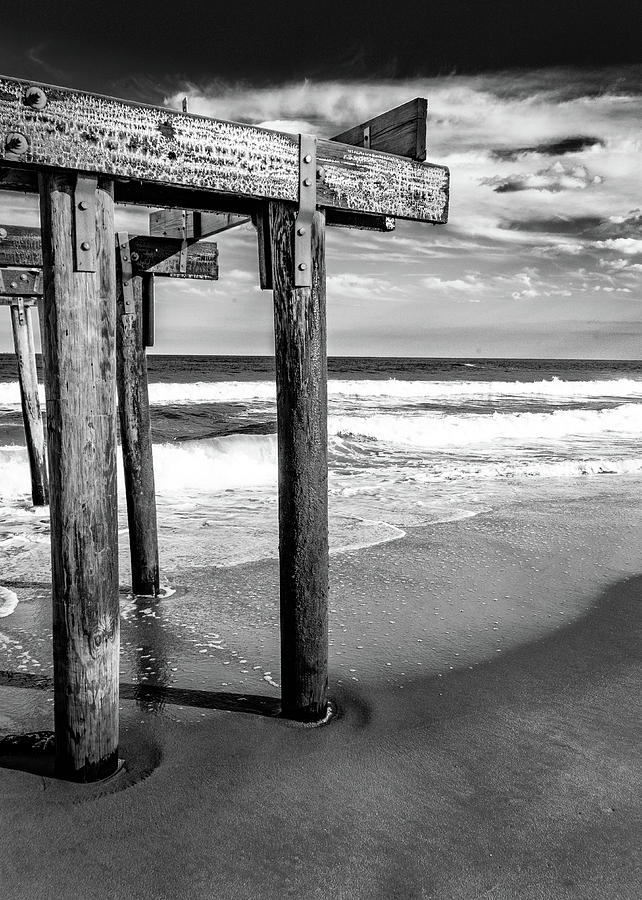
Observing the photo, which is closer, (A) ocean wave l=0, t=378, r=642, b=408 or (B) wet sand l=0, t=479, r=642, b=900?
(B) wet sand l=0, t=479, r=642, b=900

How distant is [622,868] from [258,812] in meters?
1.34

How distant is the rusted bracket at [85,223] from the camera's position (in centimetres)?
270

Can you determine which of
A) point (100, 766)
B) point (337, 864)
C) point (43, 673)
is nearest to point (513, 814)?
point (337, 864)

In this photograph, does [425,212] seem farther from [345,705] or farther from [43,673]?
[43,673]

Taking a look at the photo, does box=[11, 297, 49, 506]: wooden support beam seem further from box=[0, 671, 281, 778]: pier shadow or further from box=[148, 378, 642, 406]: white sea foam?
box=[148, 378, 642, 406]: white sea foam

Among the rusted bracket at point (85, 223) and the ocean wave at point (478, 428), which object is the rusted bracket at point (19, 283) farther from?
the ocean wave at point (478, 428)

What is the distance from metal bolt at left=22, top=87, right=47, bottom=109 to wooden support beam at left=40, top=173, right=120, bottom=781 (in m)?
0.25

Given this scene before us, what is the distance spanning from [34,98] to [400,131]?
1721 millimetres

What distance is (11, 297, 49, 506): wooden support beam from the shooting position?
31.1 ft

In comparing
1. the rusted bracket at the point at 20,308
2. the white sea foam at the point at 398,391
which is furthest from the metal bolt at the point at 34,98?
the white sea foam at the point at 398,391

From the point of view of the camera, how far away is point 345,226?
3.70 meters

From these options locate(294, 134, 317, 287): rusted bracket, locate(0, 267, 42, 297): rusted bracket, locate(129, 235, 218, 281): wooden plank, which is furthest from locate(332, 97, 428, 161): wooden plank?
locate(0, 267, 42, 297): rusted bracket

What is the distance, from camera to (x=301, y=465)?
3279mm

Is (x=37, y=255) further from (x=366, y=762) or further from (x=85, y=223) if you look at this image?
(x=366, y=762)
